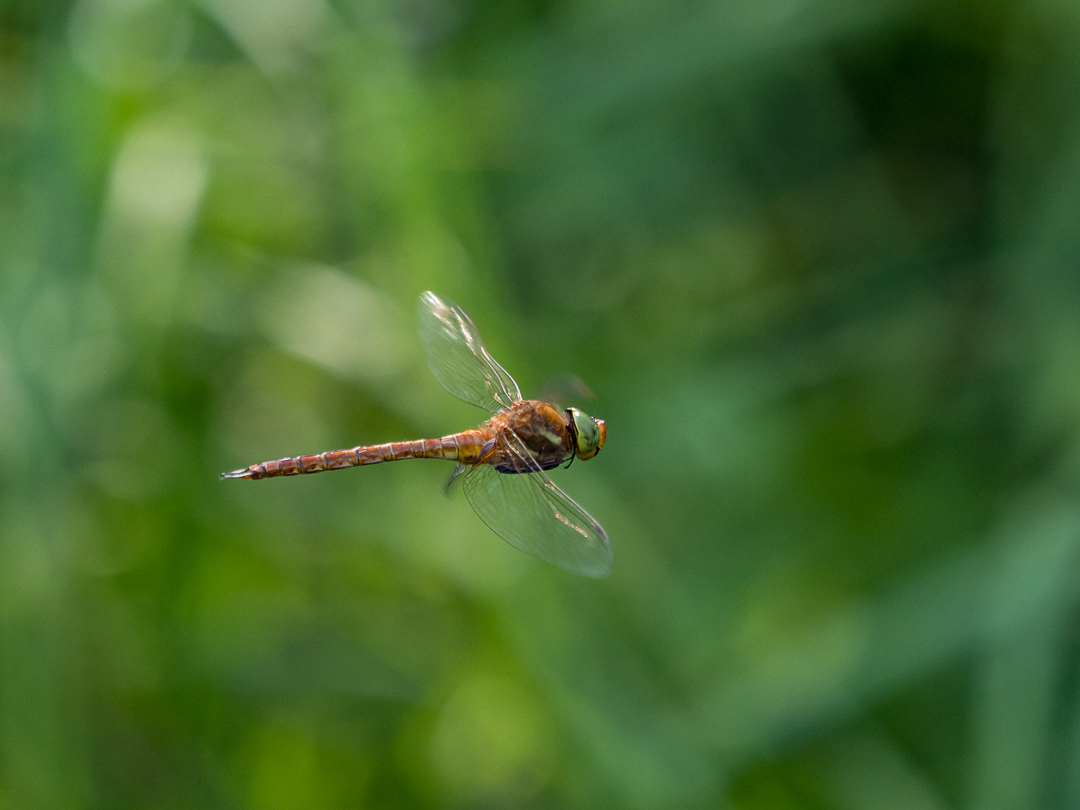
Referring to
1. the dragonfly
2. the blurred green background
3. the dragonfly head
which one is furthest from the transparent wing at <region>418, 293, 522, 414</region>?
the blurred green background

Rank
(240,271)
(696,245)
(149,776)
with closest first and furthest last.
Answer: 1. (149,776)
2. (240,271)
3. (696,245)

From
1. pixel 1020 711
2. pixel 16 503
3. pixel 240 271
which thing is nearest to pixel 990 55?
pixel 1020 711

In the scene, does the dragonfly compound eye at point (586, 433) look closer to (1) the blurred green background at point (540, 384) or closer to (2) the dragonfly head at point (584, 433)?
(2) the dragonfly head at point (584, 433)

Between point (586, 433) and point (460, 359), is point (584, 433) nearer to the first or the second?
point (586, 433)

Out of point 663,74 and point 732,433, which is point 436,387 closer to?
point 732,433

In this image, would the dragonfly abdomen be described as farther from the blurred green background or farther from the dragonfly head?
the blurred green background

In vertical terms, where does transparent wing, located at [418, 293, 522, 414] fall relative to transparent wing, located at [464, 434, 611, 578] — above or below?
above

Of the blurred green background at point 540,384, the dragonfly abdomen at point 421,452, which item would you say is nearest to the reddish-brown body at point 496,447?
the dragonfly abdomen at point 421,452
